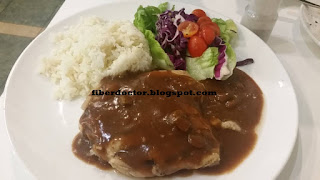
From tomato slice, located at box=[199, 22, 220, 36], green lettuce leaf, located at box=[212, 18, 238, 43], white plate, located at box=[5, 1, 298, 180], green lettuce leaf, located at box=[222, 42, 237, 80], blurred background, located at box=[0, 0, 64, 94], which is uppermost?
tomato slice, located at box=[199, 22, 220, 36]

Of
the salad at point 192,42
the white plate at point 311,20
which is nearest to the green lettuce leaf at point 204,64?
the salad at point 192,42

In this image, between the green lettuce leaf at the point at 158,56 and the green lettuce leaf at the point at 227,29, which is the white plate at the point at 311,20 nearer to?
the green lettuce leaf at the point at 227,29

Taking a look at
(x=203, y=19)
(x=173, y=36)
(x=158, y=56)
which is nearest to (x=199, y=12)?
(x=203, y=19)

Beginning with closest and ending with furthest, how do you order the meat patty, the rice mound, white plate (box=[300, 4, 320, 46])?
1. the meat patty
2. the rice mound
3. white plate (box=[300, 4, 320, 46])

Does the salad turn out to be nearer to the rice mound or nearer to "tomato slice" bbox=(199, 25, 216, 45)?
"tomato slice" bbox=(199, 25, 216, 45)

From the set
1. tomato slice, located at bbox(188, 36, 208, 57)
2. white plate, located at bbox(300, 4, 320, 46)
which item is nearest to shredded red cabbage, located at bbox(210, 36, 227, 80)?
tomato slice, located at bbox(188, 36, 208, 57)

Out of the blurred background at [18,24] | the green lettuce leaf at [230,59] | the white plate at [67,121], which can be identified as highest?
the green lettuce leaf at [230,59]

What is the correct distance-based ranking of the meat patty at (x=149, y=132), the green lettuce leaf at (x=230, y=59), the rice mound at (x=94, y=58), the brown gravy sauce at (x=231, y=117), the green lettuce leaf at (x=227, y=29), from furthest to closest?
the green lettuce leaf at (x=227, y=29) → the green lettuce leaf at (x=230, y=59) → the rice mound at (x=94, y=58) → the brown gravy sauce at (x=231, y=117) → the meat patty at (x=149, y=132)

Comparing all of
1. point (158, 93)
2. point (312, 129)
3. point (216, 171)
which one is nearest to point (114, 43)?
point (158, 93)
